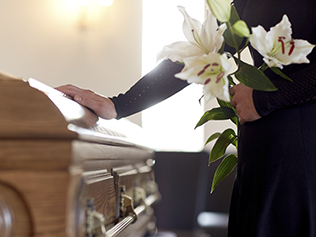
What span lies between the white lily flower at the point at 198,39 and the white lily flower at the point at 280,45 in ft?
0.21

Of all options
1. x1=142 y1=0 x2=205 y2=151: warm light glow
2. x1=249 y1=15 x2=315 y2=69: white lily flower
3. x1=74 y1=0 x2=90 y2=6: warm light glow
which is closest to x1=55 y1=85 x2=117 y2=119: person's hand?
x1=249 y1=15 x2=315 y2=69: white lily flower

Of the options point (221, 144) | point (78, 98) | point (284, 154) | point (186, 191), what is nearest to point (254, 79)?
point (284, 154)

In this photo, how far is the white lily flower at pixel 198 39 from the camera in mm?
690

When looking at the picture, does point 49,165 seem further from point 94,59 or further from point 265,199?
point 94,59

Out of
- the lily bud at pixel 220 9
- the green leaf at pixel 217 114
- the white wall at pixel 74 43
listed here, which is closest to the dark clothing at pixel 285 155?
the green leaf at pixel 217 114

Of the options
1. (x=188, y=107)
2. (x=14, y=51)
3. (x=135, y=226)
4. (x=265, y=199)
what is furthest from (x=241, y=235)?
(x=14, y=51)

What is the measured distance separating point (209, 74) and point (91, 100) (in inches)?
18.3

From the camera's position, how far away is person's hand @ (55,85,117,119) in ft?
3.27

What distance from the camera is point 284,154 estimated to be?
862 millimetres

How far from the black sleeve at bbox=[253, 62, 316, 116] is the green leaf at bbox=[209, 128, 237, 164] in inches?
9.1

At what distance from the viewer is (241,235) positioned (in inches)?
36.1

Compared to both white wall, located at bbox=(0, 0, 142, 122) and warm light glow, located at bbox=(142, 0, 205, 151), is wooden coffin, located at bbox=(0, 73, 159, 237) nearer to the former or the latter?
white wall, located at bbox=(0, 0, 142, 122)

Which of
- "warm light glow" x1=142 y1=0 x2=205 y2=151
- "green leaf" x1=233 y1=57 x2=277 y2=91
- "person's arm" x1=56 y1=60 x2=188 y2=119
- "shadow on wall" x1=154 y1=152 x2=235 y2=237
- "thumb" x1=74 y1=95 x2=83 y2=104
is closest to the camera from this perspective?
"green leaf" x1=233 y1=57 x2=277 y2=91

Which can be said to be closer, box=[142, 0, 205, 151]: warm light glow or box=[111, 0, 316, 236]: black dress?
box=[111, 0, 316, 236]: black dress
